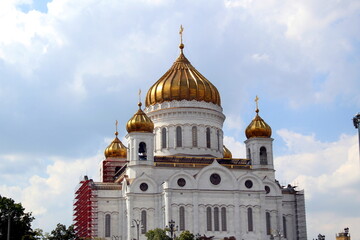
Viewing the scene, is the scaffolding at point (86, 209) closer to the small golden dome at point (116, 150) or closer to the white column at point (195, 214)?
the small golden dome at point (116, 150)

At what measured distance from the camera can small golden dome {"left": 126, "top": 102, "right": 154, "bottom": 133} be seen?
230 feet

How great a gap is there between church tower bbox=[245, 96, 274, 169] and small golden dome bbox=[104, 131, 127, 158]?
1595 centimetres

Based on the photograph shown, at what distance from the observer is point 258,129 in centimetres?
7394

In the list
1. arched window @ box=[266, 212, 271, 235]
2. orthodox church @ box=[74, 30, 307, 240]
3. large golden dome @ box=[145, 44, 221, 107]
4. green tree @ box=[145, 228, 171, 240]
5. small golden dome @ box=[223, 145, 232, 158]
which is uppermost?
large golden dome @ box=[145, 44, 221, 107]

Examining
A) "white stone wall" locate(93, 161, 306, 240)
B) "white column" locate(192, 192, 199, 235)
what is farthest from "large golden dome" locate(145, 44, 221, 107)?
"white column" locate(192, 192, 199, 235)

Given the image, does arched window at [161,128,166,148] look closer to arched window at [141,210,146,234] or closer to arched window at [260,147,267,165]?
arched window at [141,210,146,234]

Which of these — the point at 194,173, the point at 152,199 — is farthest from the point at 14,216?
the point at 194,173

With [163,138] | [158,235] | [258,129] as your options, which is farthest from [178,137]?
[158,235]

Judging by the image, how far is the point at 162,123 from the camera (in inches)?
2958

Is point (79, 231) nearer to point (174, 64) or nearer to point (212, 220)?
point (212, 220)

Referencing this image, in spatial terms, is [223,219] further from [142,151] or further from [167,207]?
[142,151]

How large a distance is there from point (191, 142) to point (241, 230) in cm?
1116

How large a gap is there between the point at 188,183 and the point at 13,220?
56.0 ft

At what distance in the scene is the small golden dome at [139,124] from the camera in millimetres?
70125
